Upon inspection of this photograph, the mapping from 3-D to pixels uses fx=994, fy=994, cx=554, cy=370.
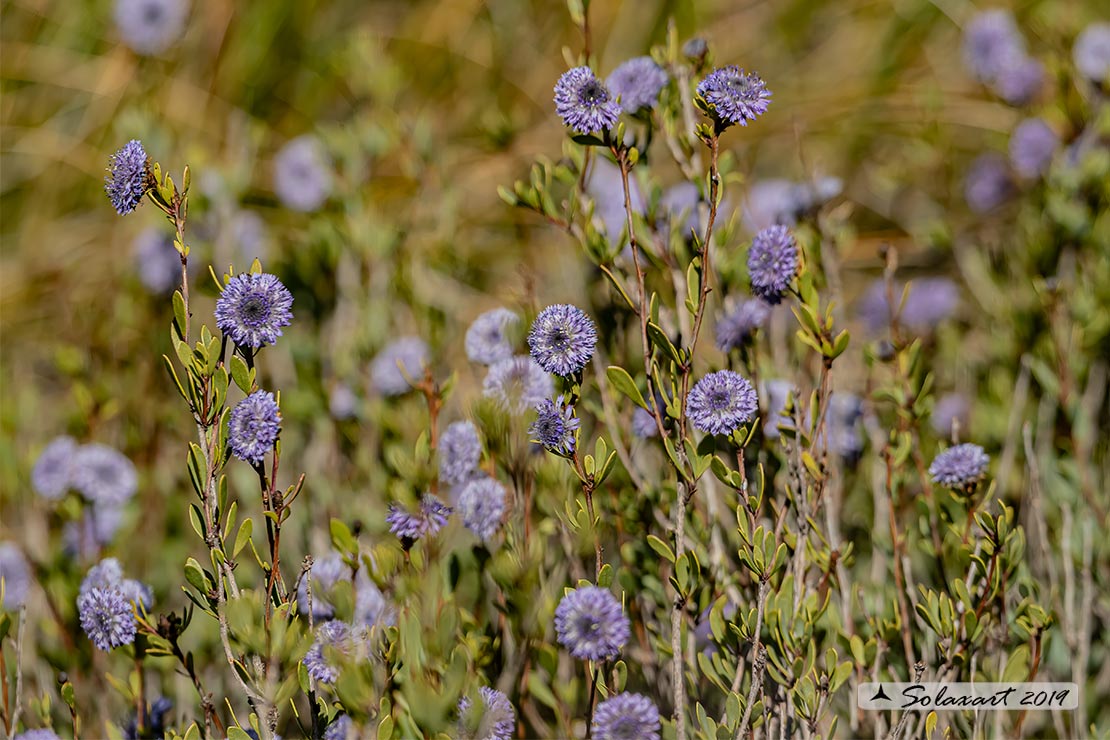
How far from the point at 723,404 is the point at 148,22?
1462 mm

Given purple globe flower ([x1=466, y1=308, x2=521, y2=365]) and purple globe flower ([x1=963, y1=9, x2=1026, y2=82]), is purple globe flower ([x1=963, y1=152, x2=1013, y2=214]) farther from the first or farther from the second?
purple globe flower ([x1=466, y1=308, x2=521, y2=365])

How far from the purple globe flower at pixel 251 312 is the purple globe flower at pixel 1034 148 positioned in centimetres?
129

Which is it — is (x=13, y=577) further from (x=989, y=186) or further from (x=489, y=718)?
(x=989, y=186)

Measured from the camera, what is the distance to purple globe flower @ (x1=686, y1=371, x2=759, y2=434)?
77cm

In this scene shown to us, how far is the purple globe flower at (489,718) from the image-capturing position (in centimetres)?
73

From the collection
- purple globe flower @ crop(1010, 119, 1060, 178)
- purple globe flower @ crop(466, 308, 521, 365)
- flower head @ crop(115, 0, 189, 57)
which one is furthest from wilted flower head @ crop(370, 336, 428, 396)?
purple globe flower @ crop(1010, 119, 1060, 178)

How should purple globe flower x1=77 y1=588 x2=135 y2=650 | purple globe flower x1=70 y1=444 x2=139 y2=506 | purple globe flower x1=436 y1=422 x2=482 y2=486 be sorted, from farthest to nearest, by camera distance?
purple globe flower x1=70 y1=444 x2=139 y2=506 → purple globe flower x1=436 y1=422 x2=482 y2=486 → purple globe flower x1=77 y1=588 x2=135 y2=650

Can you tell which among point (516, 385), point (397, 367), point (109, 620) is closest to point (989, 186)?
point (397, 367)

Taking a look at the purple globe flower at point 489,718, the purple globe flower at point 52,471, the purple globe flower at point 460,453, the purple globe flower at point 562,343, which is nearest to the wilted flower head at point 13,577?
the purple globe flower at point 52,471

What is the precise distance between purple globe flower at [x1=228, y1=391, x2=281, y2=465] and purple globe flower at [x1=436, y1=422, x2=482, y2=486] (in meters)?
0.24

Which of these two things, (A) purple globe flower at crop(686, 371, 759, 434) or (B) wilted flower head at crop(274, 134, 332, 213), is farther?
(B) wilted flower head at crop(274, 134, 332, 213)

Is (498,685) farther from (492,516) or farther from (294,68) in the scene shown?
(294,68)

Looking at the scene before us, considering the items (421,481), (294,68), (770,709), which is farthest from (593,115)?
(294,68)

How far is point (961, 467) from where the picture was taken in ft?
2.93
